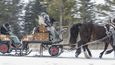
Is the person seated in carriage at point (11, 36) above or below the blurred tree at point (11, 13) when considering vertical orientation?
above

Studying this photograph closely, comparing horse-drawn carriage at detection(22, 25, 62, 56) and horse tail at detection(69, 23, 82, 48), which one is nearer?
horse-drawn carriage at detection(22, 25, 62, 56)

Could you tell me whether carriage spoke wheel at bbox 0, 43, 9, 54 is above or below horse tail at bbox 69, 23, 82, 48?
below

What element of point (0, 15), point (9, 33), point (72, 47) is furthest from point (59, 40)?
point (0, 15)

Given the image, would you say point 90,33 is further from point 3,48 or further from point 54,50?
point 3,48

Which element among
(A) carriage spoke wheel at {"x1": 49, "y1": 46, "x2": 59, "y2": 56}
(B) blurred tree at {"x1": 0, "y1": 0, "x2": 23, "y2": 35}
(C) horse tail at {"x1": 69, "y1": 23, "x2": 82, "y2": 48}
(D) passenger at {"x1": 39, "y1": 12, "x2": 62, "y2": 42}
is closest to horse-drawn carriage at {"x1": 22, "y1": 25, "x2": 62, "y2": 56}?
(A) carriage spoke wheel at {"x1": 49, "y1": 46, "x2": 59, "y2": 56}

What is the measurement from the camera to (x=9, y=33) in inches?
821

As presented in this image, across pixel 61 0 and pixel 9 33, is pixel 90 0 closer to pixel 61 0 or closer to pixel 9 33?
pixel 61 0

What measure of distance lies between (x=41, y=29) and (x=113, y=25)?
2932 millimetres

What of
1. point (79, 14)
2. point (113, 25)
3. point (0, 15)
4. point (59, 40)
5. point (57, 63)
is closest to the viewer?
point (57, 63)

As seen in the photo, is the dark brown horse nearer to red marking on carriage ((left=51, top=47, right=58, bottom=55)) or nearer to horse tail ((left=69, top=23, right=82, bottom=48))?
horse tail ((left=69, top=23, right=82, bottom=48))

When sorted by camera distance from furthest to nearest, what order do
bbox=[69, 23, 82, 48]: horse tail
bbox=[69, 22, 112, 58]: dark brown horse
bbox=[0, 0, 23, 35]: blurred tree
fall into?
bbox=[0, 0, 23, 35]: blurred tree → bbox=[69, 23, 82, 48]: horse tail → bbox=[69, 22, 112, 58]: dark brown horse

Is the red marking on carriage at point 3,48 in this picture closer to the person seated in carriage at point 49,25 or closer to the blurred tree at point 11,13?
the person seated in carriage at point 49,25

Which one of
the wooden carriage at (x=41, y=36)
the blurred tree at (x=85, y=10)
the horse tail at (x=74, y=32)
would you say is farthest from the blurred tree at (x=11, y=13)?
the horse tail at (x=74, y=32)

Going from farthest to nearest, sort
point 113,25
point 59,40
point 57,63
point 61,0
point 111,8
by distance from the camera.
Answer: point 111,8 < point 61,0 < point 59,40 < point 113,25 < point 57,63
